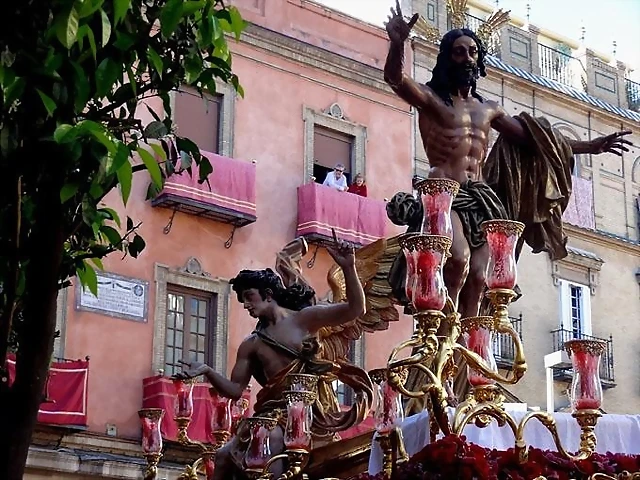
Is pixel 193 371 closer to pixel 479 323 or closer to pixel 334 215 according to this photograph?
pixel 479 323

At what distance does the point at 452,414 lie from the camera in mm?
7176

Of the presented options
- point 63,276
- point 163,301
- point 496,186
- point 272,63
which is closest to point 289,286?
point 496,186

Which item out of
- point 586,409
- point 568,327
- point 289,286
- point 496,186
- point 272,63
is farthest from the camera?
point 568,327

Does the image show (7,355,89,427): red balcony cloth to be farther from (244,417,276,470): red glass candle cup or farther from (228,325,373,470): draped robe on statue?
(244,417,276,470): red glass candle cup

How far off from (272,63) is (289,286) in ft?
51.1

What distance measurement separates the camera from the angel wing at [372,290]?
1066cm

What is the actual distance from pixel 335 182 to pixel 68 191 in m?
18.1

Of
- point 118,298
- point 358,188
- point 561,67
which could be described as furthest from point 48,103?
point 561,67

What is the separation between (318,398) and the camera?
9.62 metres

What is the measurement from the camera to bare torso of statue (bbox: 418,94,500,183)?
9.88 meters

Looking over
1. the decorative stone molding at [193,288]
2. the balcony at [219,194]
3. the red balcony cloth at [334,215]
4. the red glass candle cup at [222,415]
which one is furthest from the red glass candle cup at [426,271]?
the red balcony cloth at [334,215]

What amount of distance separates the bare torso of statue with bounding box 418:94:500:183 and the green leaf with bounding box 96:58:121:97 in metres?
3.57

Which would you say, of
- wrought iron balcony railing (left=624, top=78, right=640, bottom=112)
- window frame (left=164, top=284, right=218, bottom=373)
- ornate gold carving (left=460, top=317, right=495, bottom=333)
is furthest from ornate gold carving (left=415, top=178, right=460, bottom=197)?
wrought iron balcony railing (left=624, top=78, right=640, bottom=112)

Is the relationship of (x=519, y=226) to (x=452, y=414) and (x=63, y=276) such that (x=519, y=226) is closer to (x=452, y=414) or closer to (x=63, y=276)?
(x=452, y=414)
